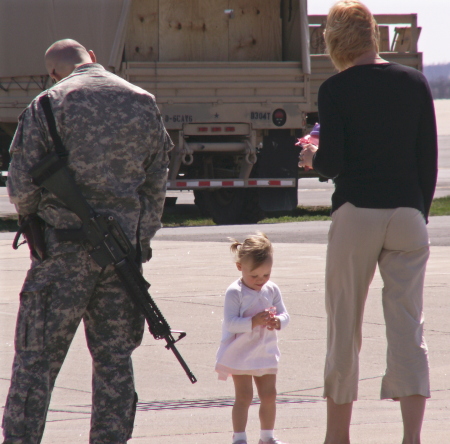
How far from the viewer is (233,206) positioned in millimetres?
15305

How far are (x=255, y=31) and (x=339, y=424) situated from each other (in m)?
11.5

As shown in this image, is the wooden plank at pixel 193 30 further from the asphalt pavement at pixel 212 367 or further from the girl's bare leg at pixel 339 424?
the girl's bare leg at pixel 339 424

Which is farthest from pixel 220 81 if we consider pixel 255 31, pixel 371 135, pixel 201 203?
pixel 371 135

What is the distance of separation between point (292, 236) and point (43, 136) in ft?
29.7

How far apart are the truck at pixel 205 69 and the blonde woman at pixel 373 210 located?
10061 mm


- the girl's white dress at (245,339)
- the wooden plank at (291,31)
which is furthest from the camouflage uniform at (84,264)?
the wooden plank at (291,31)

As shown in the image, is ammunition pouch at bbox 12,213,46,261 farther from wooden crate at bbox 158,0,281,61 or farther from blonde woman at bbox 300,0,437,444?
wooden crate at bbox 158,0,281,61

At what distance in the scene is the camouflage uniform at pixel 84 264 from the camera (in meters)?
3.79

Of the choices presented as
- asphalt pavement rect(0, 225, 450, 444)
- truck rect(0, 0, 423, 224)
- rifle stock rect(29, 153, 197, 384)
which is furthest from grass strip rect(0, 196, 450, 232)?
rifle stock rect(29, 153, 197, 384)

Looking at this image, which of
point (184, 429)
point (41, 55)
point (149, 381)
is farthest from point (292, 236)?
point (184, 429)

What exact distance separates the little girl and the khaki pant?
38 centimetres

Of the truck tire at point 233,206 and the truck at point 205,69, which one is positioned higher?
the truck at point 205,69

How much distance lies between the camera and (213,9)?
1441 cm

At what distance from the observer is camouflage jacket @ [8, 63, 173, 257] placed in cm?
381
